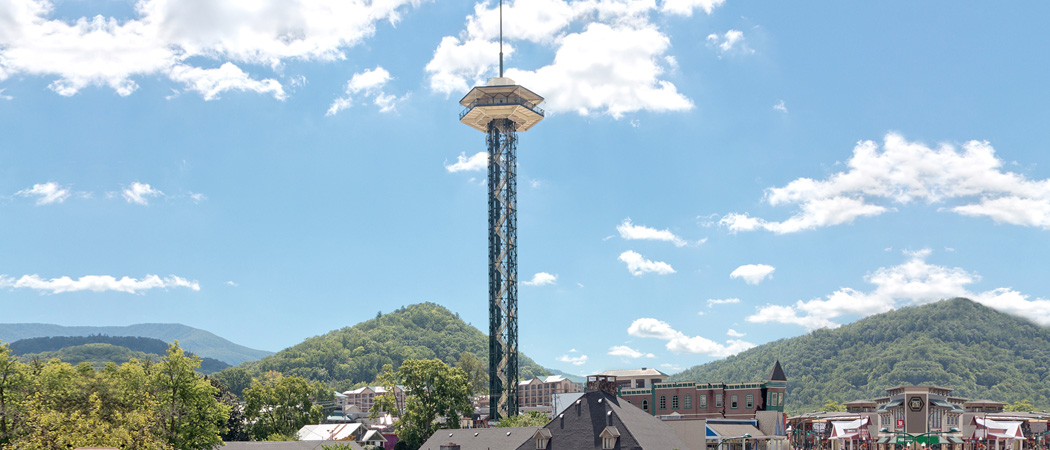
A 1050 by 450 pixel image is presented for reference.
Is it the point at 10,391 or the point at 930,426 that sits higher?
the point at 10,391

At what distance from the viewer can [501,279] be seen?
477 feet

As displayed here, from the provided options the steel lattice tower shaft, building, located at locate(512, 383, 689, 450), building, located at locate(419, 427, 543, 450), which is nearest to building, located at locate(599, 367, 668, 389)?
the steel lattice tower shaft

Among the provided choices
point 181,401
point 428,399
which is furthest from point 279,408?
point 181,401

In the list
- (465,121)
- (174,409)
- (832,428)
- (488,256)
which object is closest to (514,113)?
(465,121)

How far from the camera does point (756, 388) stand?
397 ft

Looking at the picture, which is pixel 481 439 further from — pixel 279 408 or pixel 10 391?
pixel 279 408

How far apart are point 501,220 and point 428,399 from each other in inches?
1483

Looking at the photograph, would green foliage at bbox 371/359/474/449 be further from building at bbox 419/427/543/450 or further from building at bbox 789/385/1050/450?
building at bbox 789/385/1050/450

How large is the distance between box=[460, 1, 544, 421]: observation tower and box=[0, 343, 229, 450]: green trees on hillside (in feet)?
230

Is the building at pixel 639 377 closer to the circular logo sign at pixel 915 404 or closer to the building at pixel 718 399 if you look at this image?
the building at pixel 718 399

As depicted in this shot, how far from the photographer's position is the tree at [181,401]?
72062 millimetres

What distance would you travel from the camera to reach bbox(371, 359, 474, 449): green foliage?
118 metres

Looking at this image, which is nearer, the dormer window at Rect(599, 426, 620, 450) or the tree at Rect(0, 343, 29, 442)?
the dormer window at Rect(599, 426, 620, 450)

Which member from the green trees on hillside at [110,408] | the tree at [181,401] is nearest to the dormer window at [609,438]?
the green trees on hillside at [110,408]
